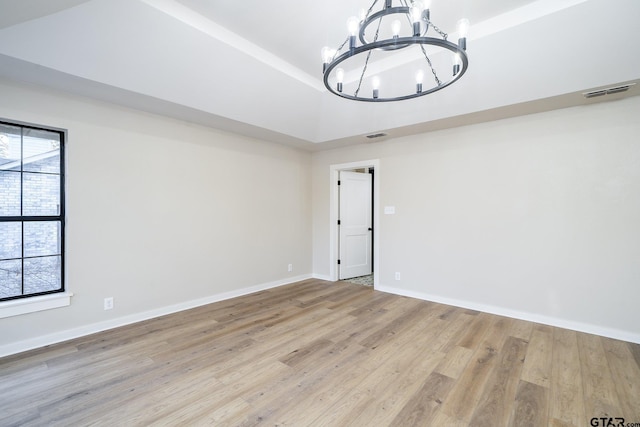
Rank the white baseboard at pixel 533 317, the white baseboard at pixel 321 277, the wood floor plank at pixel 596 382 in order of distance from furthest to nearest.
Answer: the white baseboard at pixel 321 277 → the white baseboard at pixel 533 317 → the wood floor plank at pixel 596 382

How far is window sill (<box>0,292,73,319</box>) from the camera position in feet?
8.44

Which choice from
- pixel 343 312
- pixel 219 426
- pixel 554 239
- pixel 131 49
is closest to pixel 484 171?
pixel 554 239

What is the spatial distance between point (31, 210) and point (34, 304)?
3.02 feet

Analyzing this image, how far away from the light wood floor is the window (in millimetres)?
703

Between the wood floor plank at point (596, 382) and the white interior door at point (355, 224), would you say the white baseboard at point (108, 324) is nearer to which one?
the white interior door at point (355, 224)

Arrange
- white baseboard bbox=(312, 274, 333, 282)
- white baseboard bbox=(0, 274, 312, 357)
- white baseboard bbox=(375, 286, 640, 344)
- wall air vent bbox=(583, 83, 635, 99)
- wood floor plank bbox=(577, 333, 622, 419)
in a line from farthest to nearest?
white baseboard bbox=(312, 274, 333, 282) < white baseboard bbox=(375, 286, 640, 344) < wall air vent bbox=(583, 83, 635, 99) < white baseboard bbox=(0, 274, 312, 357) < wood floor plank bbox=(577, 333, 622, 419)

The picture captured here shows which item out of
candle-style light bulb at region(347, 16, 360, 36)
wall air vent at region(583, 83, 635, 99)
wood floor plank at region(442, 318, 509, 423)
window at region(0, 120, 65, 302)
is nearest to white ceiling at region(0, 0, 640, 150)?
wall air vent at region(583, 83, 635, 99)

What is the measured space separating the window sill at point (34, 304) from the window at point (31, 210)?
0.12 m

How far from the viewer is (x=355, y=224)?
223 inches

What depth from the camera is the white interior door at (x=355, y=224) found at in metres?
5.48

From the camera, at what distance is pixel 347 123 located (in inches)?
170

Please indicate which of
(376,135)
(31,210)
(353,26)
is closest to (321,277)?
(376,135)

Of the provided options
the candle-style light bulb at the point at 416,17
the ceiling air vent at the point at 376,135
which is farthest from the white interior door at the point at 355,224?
the candle-style light bulb at the point at 416,17

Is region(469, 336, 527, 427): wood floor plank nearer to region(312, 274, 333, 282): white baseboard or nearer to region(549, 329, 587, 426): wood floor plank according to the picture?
region(549, 329, 587, 426): wood floor plank
